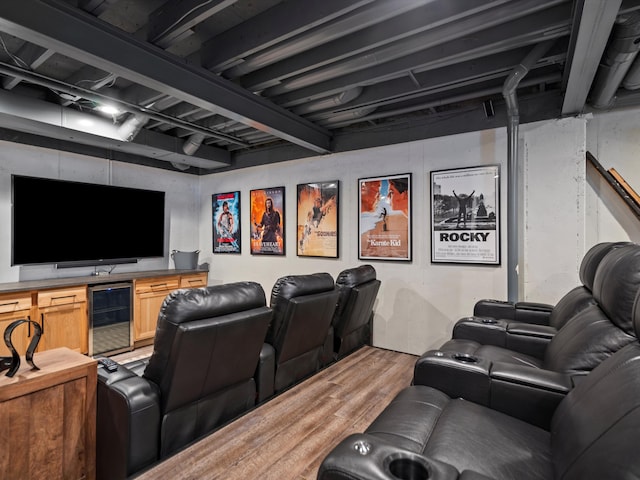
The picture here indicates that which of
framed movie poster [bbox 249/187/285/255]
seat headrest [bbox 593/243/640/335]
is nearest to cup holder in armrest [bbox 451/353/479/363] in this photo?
seat headrest [bbox 593/243/640/335]

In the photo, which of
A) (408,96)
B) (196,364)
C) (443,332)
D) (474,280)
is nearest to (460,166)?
(408,96)

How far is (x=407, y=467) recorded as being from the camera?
1.03m

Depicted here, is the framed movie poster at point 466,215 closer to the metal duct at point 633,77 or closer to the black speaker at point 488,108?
the black speaker at point 488,108

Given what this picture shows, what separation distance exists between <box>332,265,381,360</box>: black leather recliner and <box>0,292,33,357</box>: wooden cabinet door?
318 centimetres

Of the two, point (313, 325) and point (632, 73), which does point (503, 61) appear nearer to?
point (632, 73)

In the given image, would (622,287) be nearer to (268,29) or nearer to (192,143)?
(268,29)

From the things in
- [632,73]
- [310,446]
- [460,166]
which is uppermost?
[632,73]

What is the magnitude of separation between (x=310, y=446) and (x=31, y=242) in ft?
13.6

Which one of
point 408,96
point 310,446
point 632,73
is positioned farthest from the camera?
point 408,96

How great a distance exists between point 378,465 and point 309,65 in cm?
278

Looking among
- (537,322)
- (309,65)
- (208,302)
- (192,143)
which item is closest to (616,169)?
(537,322)

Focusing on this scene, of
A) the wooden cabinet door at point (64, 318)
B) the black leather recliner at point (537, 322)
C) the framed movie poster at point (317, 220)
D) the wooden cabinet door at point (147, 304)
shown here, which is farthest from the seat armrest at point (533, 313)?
the wooden cabinet door at point (64, 318)

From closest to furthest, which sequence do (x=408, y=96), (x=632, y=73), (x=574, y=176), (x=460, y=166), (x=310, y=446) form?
(x=310, y=446), (x=632, y=73), (x=574, y=176), (x=408, y=96), (x=460, y=166)

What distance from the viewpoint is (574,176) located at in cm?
318
